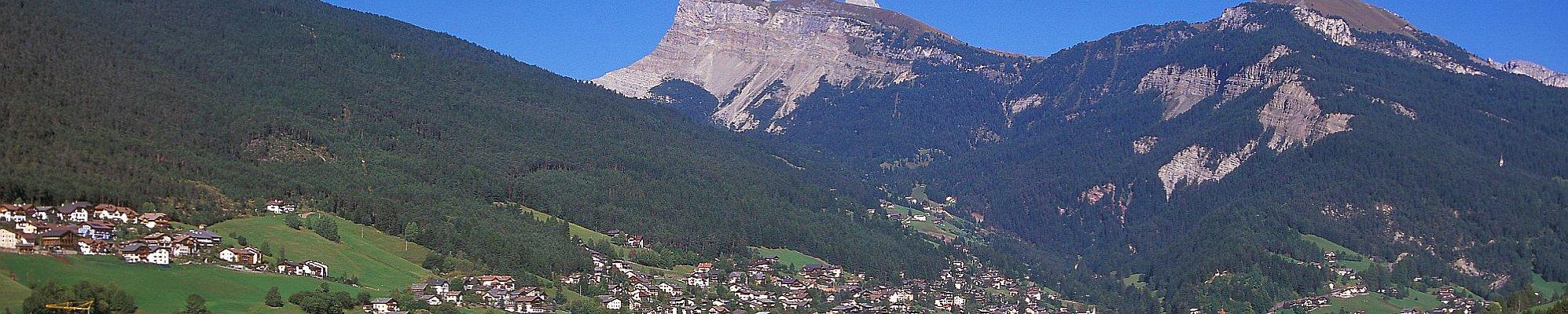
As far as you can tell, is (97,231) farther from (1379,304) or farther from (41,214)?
(1379,304)

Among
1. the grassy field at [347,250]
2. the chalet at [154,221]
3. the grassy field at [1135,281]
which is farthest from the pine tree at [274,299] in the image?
the grassy field at [1135,281]

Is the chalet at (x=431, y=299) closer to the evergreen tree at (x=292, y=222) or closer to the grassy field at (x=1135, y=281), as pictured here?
the evergreen tree at (x=292, y=222)

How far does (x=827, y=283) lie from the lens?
156 m

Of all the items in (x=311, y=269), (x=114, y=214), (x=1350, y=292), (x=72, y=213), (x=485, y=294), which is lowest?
(x=485, y=294)

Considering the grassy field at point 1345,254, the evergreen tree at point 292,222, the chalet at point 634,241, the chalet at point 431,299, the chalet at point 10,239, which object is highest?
the grassy field at point 1345,254

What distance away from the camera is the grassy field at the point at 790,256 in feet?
545

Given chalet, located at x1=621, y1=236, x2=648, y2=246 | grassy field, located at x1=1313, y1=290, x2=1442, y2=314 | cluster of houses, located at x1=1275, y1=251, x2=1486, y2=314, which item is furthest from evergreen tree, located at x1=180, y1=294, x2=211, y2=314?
cluster of houses, located at x1=1275, y1=251, x2=1486, y2=314

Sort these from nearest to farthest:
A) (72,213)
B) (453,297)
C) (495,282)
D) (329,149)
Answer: (72,213) → (453,297) → (495,282) → (329,149)

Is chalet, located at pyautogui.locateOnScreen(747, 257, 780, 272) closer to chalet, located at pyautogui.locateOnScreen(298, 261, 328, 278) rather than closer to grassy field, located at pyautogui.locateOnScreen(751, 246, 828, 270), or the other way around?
grassy field, located at pyautogui.locateOnScreen(751, 246, 828, 270)

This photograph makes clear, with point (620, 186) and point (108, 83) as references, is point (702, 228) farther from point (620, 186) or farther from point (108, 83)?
point (108, 83)

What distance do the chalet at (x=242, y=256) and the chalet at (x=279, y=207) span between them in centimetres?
1820

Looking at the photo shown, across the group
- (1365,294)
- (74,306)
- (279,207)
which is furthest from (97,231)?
(1365,294)

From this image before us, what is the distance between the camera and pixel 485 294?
117 m

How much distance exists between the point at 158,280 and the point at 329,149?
56118mm
